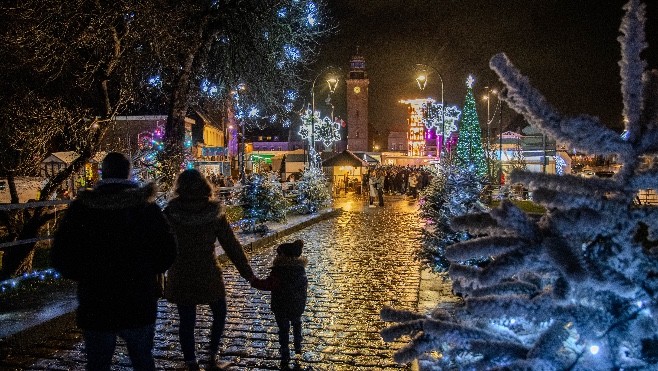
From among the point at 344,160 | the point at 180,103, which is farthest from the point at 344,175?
the point at 180,103

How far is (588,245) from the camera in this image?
1.89 meters

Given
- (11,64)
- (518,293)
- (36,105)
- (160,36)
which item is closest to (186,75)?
(160,36)

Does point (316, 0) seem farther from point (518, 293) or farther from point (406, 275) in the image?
point (518, 293)

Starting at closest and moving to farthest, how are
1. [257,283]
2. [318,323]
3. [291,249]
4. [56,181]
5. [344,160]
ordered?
[257,283], [291,249], [318,323], [56,181], [344,160]

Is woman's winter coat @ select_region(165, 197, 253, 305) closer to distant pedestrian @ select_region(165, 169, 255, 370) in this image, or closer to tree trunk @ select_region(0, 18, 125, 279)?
distant pedestrian @ select_region(165, 169, 255, 370)

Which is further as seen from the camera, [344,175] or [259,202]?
[344,175]

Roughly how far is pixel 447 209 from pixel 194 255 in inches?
169

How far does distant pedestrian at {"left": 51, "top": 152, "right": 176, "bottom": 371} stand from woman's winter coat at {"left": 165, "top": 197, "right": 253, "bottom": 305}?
1354mm

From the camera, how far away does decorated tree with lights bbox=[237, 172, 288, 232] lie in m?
16.4

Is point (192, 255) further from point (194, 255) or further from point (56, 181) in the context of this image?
point (56, 181)

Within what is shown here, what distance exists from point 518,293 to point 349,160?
1281 inches

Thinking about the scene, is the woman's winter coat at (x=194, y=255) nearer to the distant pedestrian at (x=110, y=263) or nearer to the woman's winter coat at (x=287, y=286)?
the woman's winter coat at (x=287, y=286)

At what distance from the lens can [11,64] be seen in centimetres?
963

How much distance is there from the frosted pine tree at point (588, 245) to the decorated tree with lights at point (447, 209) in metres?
5.92
